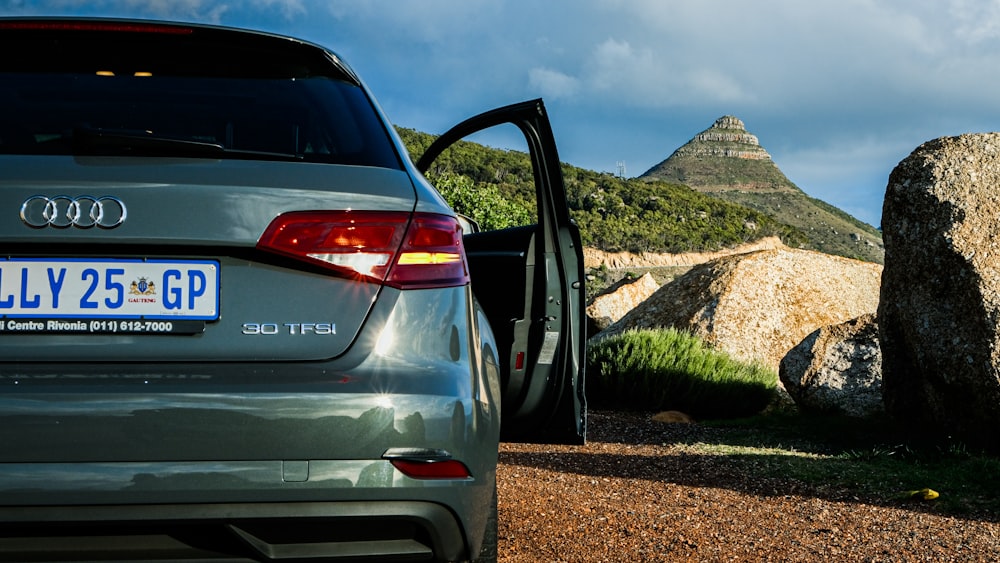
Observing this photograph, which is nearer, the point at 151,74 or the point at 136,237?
the point at 136,237

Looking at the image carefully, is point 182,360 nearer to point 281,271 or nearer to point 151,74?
point 281,271

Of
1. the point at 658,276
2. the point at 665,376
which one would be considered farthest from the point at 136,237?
the point at 658,276

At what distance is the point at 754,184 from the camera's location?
328ft

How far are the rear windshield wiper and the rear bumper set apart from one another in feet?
2.56

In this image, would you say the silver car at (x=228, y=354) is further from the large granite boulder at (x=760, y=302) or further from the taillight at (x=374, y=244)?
the large granite boulder at (x=760, y=302)

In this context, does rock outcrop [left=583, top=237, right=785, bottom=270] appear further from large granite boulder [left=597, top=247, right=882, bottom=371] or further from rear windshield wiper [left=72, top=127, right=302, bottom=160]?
rear windshield wiper [left=72, top=127, right=302, bottom=160]

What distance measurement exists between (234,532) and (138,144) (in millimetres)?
890

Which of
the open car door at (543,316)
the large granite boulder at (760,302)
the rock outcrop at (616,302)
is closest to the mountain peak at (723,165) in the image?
the rock outcrop at (616,302)

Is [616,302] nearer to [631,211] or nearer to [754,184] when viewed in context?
[631,211]

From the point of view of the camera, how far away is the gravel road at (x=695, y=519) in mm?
4074

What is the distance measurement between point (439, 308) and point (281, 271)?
369mm

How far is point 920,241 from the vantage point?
268 inches

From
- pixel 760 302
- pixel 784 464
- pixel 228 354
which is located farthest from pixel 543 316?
pixel 760 302

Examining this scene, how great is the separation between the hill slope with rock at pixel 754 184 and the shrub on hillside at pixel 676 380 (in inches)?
2363
